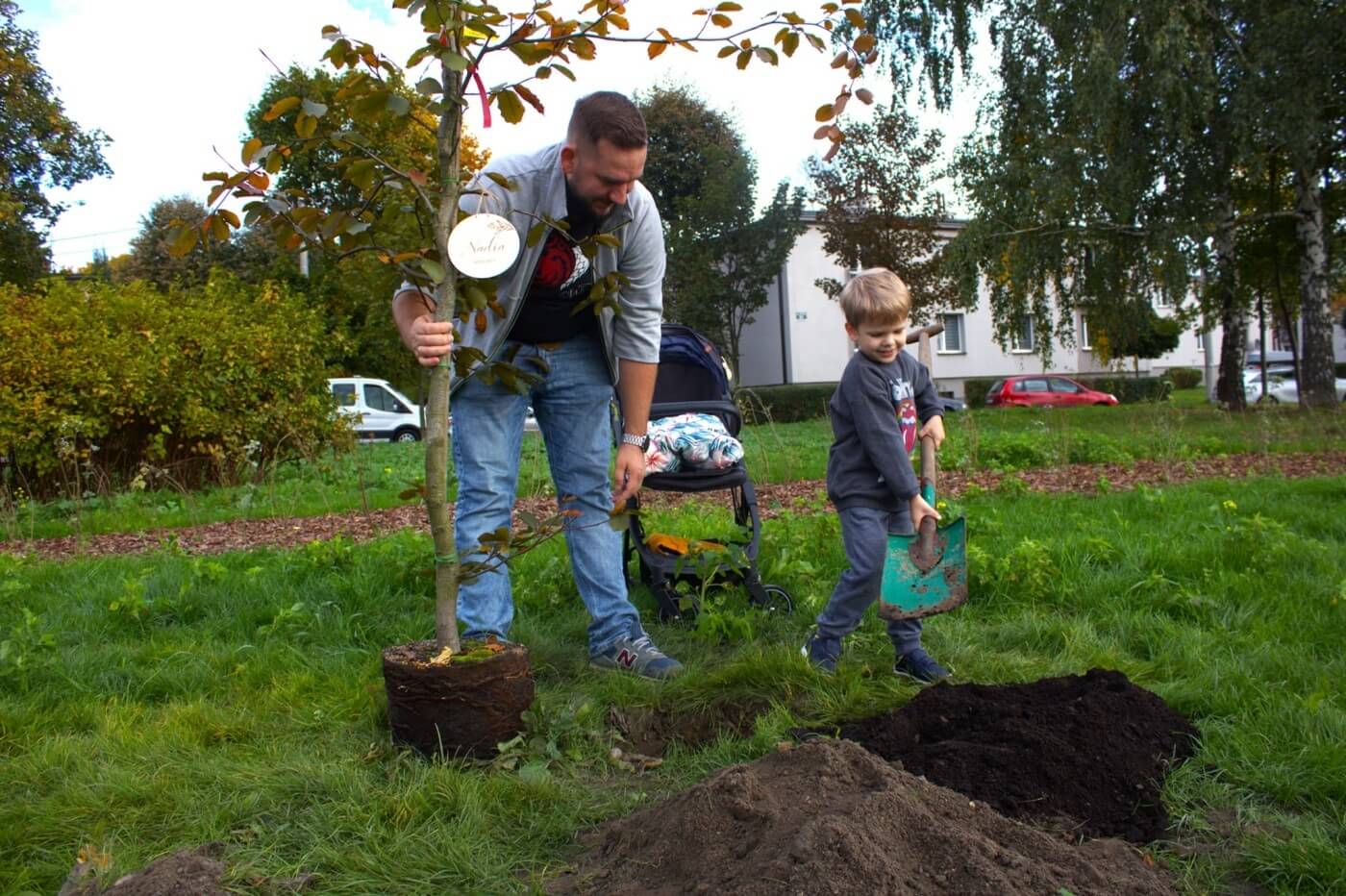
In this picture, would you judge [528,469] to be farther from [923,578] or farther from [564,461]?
[923,578]

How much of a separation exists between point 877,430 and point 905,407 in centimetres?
21

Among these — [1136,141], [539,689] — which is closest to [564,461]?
[539,689]

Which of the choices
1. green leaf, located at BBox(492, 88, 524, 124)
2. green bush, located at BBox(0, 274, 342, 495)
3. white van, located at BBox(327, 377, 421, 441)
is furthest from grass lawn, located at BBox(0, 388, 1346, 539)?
white van, located at BBox(327, 377, 421, 441)

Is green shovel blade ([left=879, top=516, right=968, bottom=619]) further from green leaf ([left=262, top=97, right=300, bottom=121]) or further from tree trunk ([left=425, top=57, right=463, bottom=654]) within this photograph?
green leaf ([left=262, top=97, right=300, bottom=121])

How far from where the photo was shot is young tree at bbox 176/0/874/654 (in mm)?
2371

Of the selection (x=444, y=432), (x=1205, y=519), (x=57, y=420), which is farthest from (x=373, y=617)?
(x=57, y=420)

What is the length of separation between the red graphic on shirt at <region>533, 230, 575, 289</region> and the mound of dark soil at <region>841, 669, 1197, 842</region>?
1.63 m

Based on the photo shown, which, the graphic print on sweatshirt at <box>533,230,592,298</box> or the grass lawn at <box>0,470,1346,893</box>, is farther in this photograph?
the graphic print on sweatshirt at <box>533,230,592,298</box>

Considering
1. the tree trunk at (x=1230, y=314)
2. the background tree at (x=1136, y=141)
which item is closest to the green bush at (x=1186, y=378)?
the tree trunk at (x=1230, y=314)

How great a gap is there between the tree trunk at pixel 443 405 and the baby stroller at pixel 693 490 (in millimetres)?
1001

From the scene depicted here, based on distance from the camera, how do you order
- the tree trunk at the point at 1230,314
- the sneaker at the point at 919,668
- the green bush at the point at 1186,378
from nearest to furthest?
the sneaker at the point at 919,668, the tree trunk at the point at 1230,314, the green bush at the point at 1186,378

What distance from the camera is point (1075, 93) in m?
14.7

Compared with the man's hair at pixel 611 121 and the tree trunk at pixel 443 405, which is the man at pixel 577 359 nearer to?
the man's hair at pixel 611 121

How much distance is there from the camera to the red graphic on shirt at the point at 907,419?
3396 millimetres
